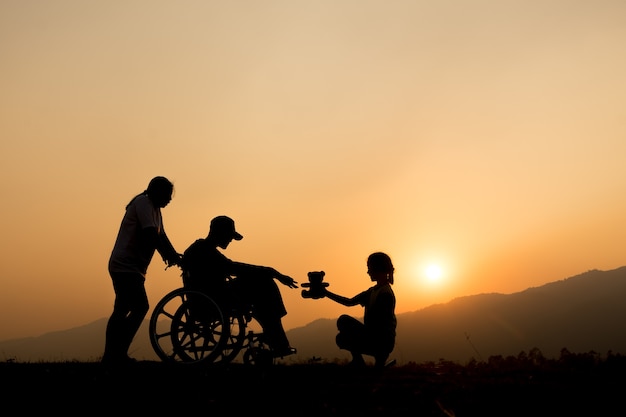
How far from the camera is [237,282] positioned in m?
7.39

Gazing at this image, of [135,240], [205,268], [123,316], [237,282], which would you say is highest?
Answer: [135,240]

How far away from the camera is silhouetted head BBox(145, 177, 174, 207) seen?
712 cm

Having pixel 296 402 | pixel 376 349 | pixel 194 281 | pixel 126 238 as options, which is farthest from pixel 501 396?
pixel 126 238

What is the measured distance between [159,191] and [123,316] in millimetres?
1667

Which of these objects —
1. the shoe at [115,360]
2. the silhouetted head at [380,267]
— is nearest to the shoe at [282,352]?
the silhouetted head at [380,267]

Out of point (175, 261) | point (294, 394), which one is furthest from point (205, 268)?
point (294, 394)

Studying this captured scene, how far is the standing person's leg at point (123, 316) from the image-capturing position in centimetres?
675

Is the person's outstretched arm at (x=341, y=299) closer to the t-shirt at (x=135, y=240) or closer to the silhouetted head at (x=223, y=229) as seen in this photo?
the silhouetted head at (x=223, y=229)

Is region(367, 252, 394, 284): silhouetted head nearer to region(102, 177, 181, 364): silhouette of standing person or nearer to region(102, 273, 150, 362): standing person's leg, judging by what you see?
region(102, 177, 181, 364): silhouette of standing person

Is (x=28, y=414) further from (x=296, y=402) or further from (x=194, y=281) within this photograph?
(x=194, y=281)

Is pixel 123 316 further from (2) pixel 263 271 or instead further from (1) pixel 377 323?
(1) pixel 377 323

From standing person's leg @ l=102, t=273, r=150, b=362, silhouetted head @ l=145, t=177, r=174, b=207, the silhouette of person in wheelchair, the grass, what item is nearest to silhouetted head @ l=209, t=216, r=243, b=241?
the silhouette of person in wheelchair

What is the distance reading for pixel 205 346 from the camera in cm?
706

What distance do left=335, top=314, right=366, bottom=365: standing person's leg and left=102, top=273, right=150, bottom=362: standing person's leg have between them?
8.87 ft
